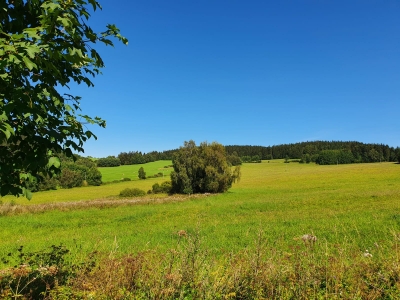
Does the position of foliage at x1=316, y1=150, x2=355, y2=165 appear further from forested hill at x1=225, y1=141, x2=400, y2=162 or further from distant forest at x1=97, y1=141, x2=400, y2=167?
forested hill at x1=225, y1=141, x2=400, y2=162

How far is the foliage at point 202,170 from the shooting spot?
45500 mm

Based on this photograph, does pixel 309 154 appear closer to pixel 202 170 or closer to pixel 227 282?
pixel 202 170

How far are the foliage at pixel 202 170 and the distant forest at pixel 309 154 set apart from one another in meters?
65.1

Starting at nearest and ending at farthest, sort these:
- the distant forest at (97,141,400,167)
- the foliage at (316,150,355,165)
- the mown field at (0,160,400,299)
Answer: the mown field at (0,160,400,299)
the foliage at (316,150,355,165)
the distant forest at (97,141,400,167)

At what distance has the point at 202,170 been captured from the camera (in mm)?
46156

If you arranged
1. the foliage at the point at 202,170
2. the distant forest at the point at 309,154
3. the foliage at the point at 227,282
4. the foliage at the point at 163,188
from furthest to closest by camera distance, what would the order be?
the distant forest at the point at 309,154 < the foliage at the point at 163,188 < the foliage at the point at 202,170 < the foliage at the point at 227,282

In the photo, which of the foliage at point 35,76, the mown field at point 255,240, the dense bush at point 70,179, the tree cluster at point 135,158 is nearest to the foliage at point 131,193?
the mown field at point 255,240

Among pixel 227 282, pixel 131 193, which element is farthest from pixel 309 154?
pixel 227 282

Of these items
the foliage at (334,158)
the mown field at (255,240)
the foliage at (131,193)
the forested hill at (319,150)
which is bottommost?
the foliage at (131,193)

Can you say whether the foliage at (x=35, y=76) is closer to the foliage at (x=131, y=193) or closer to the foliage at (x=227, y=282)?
the foliage at (x=227, y=282)

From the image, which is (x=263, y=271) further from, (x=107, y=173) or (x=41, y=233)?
(x=107, y=173)

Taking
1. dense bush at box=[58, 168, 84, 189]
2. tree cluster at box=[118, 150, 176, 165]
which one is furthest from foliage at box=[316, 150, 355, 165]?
dense bush at box=[58, 168, 84, 189]

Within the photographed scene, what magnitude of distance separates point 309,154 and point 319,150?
1156 cm

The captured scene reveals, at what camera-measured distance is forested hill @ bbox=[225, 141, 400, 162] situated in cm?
12431
